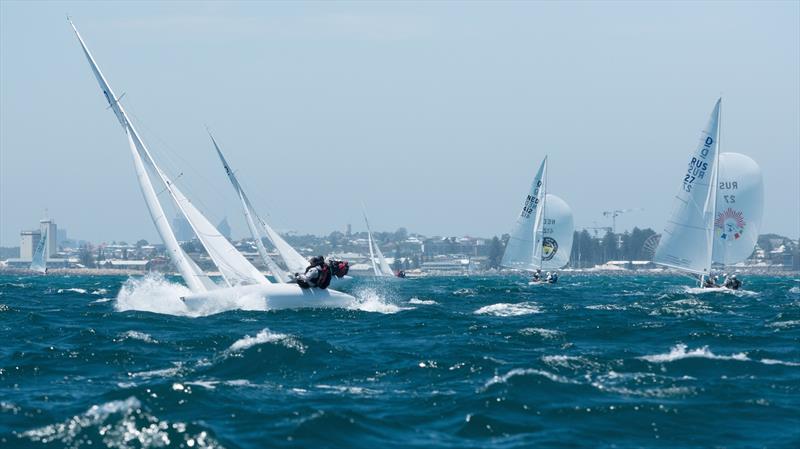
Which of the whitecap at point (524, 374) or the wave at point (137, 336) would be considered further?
the wave at point (137, 336)

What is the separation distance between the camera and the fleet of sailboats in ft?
133

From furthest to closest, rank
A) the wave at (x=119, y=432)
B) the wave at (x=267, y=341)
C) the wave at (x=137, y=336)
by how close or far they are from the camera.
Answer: the wave at (x=137, y=336) < the wave at (x=267, y=341) < the wave at (x=119, y=432)

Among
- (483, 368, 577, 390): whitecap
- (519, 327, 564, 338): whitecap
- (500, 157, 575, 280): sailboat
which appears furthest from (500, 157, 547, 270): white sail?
(483, 368, 577, 390): whitecap

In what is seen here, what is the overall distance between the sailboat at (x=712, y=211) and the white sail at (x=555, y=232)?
27860 mm

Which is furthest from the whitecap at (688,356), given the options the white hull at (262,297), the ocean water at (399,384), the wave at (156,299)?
the wave at (156,299)

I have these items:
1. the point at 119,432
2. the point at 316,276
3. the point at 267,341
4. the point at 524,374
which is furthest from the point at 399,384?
the point at 316,276

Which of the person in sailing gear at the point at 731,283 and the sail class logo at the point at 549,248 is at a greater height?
the sail class logo at the point at 549,248

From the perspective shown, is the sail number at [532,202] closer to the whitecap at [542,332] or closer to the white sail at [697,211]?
the white sail at [697,211]

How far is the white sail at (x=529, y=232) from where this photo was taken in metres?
88.8

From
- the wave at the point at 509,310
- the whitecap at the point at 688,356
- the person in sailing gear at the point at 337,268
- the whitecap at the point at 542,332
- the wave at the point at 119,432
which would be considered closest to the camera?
the wave at the point at 119,432

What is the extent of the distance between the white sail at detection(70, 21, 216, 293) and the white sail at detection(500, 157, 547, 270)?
49.3 meters

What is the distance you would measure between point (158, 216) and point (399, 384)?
→ 22.5m

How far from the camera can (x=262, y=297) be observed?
38656 millimetres

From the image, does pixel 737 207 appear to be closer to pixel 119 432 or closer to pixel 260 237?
pixel 260 237
